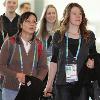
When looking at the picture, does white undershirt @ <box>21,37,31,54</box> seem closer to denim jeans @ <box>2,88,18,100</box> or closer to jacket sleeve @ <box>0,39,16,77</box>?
jacket sleeve @ <box>0,39,16,77</box>

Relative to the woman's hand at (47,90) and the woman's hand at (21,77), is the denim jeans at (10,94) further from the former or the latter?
the woman's hand at (47,90)

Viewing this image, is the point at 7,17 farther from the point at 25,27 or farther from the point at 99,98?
the point at 99,98

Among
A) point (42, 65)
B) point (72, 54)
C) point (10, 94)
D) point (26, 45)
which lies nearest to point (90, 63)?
point (72, 54)

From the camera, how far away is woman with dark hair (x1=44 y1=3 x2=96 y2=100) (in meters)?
3.84

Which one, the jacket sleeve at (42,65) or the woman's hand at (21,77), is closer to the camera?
the woman's hand at (21,77)

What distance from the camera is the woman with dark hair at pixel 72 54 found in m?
3.84

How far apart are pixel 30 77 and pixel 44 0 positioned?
15.5ft

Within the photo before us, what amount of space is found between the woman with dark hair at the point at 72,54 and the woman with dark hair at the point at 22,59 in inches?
6.9

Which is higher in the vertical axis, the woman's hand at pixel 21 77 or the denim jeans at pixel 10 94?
the woman's hand at pixel 21 77

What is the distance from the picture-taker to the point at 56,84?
3906mm

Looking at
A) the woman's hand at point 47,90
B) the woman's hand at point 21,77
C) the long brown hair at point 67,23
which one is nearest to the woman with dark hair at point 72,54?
the long brown hair at point 67,23

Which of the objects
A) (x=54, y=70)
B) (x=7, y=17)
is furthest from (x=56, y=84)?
(x=7, y=17)

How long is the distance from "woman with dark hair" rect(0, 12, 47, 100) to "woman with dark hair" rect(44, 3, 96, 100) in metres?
0.18

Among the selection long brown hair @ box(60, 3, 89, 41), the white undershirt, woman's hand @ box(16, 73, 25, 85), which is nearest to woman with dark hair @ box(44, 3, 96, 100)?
long brown hair @ box(60, 3, 89, 41)
